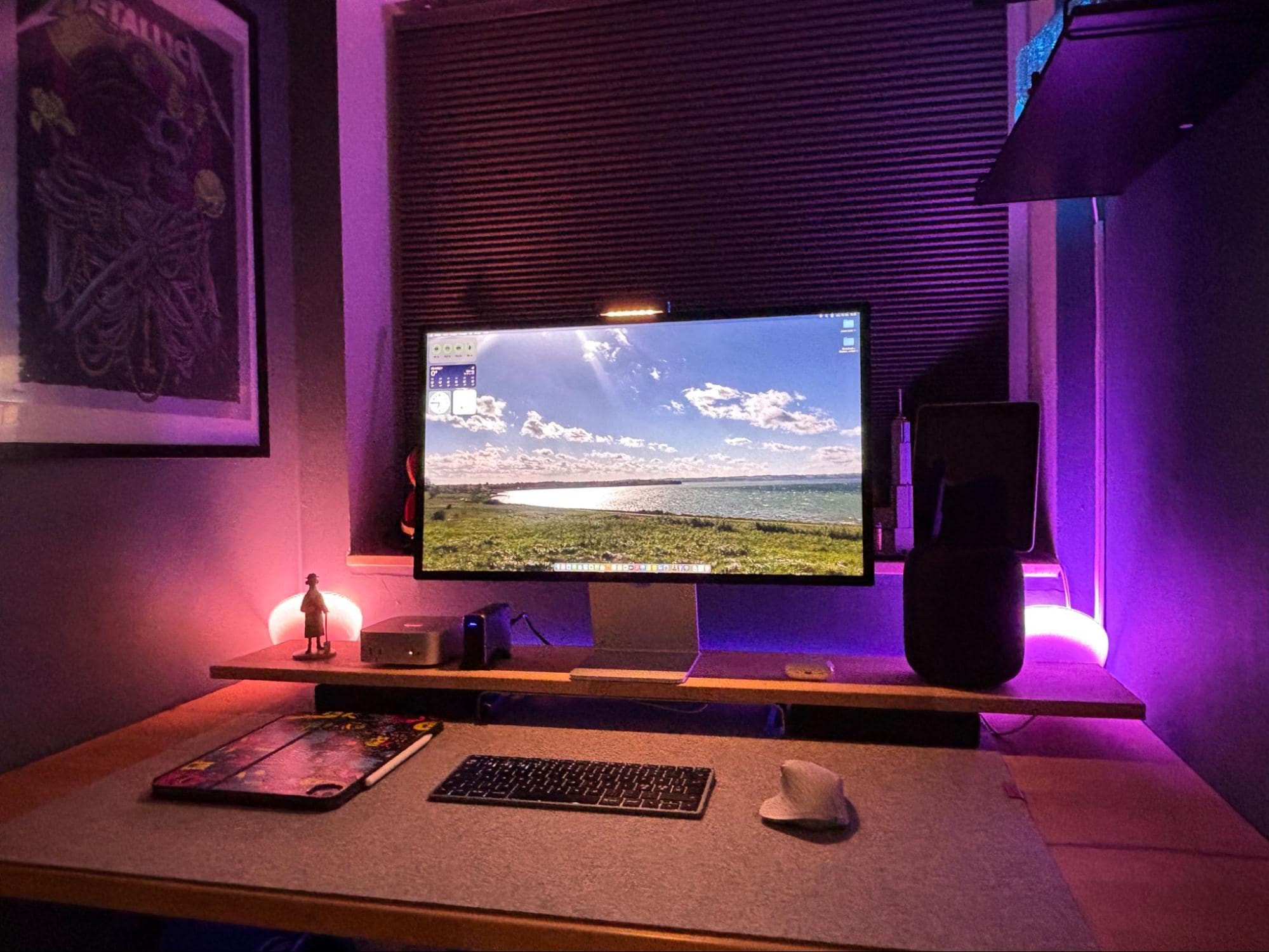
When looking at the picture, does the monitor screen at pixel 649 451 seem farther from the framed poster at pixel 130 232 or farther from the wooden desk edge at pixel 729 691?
the framed poster at pixel 130 232

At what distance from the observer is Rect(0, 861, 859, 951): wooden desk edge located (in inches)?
27.9

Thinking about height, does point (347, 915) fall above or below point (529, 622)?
below

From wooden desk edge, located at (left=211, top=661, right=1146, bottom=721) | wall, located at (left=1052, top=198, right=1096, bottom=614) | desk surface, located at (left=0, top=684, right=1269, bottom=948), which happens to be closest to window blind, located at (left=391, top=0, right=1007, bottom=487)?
wall, located at (left=1052, top=198, right=1096, bottom=614)

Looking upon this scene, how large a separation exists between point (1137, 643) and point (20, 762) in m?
1.66

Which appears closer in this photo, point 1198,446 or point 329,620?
point 1198,446

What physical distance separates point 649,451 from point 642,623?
0.29m

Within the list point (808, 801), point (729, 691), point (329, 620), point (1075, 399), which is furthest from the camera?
point (329, 620)

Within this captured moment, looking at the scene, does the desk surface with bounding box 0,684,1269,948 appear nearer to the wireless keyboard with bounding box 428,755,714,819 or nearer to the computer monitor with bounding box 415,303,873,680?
the wireless keyboard with bounding box 428,755,714,819

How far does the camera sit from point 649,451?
1.30 m

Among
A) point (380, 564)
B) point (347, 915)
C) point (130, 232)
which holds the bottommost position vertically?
point (347, 915)

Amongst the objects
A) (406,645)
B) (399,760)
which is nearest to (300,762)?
(399,760)

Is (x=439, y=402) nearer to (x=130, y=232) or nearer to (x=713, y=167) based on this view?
(x=130, y=232)

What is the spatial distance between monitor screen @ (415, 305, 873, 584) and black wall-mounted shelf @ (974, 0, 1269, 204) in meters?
0.34

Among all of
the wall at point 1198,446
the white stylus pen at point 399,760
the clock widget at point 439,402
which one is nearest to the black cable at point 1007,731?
the wall at point 1198,446
